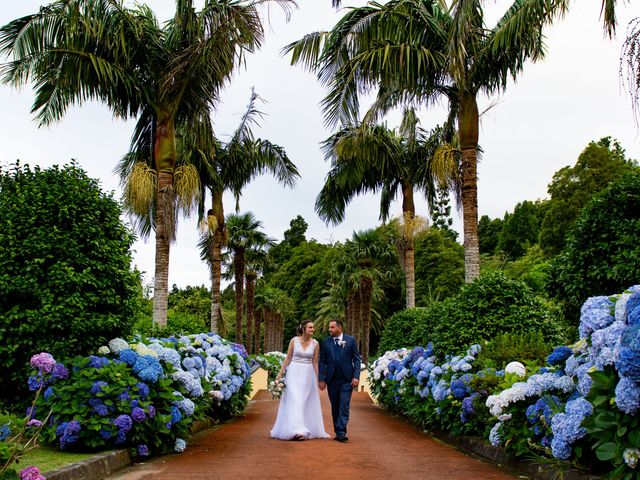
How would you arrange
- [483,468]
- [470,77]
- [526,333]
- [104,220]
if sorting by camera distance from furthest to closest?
[470,77], [526,333], [104,220], [483,468]

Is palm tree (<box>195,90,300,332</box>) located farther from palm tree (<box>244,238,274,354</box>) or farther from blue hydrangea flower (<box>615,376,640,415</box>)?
blue hydrangea flower (<box>615,376,640,415</box>)

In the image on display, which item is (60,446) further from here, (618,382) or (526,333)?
(526,333)

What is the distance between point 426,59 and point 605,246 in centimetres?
759

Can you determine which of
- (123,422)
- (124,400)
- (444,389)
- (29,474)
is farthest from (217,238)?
(29,474)

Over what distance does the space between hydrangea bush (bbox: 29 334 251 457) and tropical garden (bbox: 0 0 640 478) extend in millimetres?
26

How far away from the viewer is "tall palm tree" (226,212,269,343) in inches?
1328

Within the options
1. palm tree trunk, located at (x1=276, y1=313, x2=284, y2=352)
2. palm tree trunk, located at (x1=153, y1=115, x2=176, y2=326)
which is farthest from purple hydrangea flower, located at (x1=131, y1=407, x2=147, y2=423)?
Result: palm tree trunk, located at (x1=276, y1=313, x2=284, y2=352)

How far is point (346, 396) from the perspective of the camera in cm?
996

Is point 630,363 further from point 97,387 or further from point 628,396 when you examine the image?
point 97,387

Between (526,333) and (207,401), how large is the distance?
5.03m

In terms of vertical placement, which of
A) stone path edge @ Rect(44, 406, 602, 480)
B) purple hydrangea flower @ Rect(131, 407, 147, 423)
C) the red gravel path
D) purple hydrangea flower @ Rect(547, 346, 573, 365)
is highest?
purple hydrangea flower @ Rect(547, 346, 573, 365)

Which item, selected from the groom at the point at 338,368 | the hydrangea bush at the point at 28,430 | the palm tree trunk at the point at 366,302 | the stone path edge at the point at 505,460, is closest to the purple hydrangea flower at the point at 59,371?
the hydrangea bush at the point at 28,430

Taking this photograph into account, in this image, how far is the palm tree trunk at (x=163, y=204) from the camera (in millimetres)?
15844

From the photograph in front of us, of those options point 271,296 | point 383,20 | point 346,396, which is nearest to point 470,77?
point 383,20
